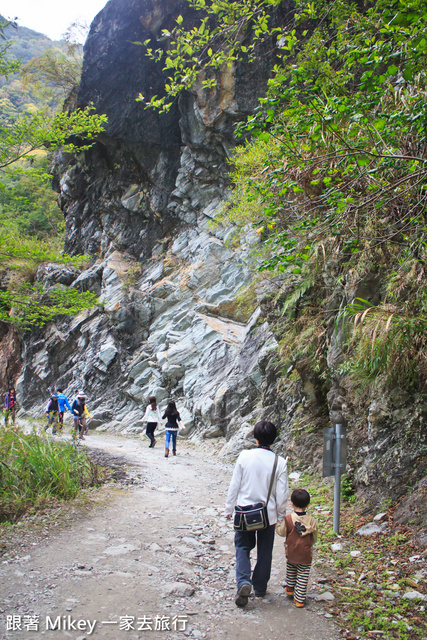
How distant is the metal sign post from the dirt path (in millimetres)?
906

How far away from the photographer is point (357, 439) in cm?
586

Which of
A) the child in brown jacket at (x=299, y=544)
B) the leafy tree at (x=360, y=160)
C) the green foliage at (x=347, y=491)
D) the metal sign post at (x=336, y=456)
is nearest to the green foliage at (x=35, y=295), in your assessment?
the leafy tree at (x=360, y=160)

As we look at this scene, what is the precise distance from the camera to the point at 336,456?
4.81 metres

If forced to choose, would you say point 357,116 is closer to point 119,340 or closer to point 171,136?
point 119,340

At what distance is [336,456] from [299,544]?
1631 mm

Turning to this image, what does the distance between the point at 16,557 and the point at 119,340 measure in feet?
54.6

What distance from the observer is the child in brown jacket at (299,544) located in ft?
11.0

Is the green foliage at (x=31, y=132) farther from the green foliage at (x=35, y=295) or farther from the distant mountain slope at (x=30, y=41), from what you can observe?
the distant mountain slope at (x=30, y=41)

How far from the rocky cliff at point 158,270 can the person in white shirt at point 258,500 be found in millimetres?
4717

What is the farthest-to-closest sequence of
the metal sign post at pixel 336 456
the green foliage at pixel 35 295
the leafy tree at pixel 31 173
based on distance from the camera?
1. the green foliage at pixel 35 295
2. the leafy tree at pixel 31 173
3. the metal sign post at pixel 336 456

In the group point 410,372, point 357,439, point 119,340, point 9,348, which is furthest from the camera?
point 9,348

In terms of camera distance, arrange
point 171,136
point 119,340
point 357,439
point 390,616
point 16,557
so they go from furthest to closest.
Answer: point 171,136, point 119,340, point 357,439, point 16,557, point 390,616

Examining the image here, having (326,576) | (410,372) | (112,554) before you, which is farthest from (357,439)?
(112,554)

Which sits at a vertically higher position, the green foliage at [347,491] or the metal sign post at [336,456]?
the metal sign post at [336,456]
